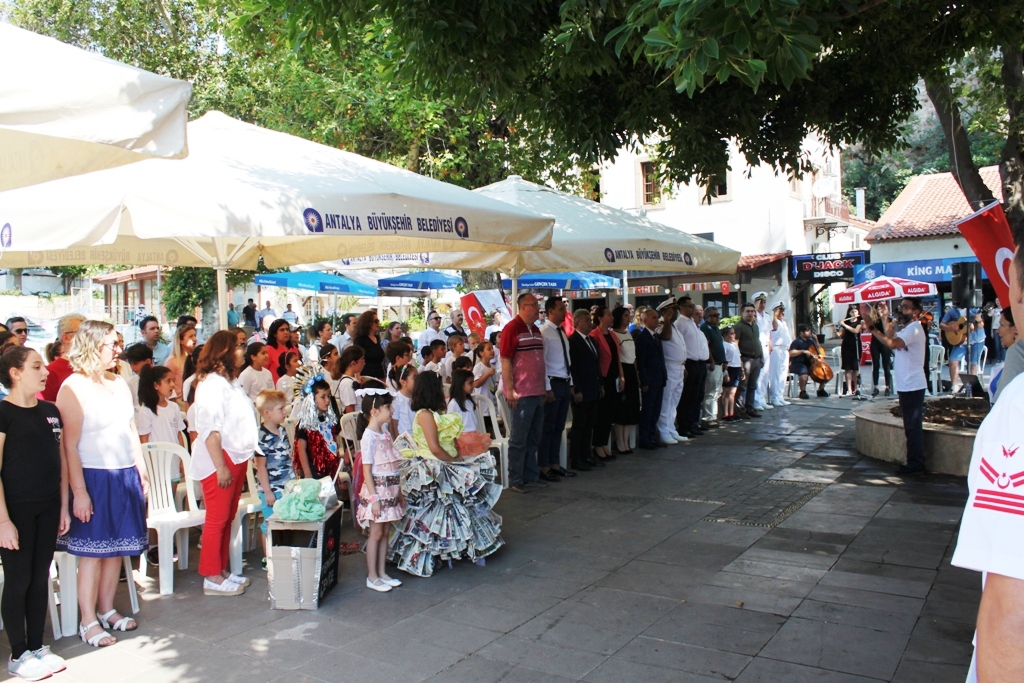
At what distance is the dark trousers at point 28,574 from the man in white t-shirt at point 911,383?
7.44 meters

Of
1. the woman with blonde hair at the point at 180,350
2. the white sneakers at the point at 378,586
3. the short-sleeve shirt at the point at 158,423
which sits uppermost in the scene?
the woman with blonde hair at the point at 180,350

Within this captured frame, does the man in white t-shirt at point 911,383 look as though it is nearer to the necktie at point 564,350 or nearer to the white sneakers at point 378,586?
the necktie at point 564,350

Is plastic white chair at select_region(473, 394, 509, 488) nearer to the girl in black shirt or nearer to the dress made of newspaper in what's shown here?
the dress made of newspaper

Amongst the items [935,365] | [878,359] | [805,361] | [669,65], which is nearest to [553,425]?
[669,65]

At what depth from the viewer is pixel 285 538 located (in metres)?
5.01

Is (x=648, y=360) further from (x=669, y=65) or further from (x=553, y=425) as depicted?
(x=669, y=65)

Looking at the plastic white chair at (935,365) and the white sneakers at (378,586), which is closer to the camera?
the white sneakers at (378,586)

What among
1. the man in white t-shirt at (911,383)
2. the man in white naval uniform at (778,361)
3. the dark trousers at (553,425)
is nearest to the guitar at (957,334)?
the man in white naval uniform at (778,361)

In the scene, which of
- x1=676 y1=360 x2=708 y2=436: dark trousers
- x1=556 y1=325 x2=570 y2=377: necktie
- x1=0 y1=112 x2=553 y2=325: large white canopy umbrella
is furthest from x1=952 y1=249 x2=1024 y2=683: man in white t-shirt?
x1=676 y1=360 x2=708 y2=436: dark trousers

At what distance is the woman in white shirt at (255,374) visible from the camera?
6941 millimetres

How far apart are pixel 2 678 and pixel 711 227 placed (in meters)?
27.4

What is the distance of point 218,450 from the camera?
5035 millimetres

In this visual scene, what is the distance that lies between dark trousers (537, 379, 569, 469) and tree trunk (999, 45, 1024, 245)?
4.72m

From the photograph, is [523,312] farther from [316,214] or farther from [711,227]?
[711,227]
